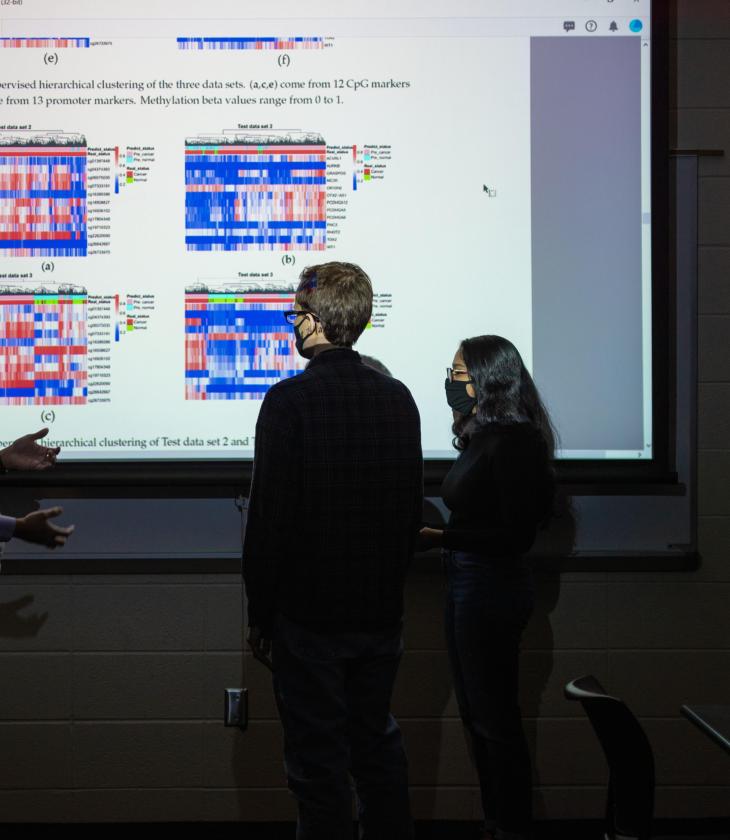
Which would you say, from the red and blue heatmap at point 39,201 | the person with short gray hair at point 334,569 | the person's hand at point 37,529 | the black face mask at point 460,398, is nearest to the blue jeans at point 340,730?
the person with short gray hair at point 334,569

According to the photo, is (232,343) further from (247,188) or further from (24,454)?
(24,454)

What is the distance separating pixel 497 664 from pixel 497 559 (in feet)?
0.90

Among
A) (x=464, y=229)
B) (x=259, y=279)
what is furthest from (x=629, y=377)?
(x=259, y=279)

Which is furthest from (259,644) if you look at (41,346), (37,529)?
(41,346)

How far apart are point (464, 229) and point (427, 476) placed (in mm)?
803

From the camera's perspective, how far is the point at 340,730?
1.89m

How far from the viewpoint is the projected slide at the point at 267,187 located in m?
2.79

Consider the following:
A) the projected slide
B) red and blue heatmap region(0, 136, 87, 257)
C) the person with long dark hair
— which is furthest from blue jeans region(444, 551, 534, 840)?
red and blue heatmap region(0, 136, 87, 257)

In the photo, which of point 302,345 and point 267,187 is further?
point 267,187

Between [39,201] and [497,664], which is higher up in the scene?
[39,201]

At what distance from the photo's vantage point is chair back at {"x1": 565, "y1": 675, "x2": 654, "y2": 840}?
1391 mm

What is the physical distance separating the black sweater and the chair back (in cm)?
85

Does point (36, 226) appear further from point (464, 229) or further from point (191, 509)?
point (464, 229)

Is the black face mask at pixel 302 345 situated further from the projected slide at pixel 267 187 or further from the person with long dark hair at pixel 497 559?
the projected slide at pixel 267 187
